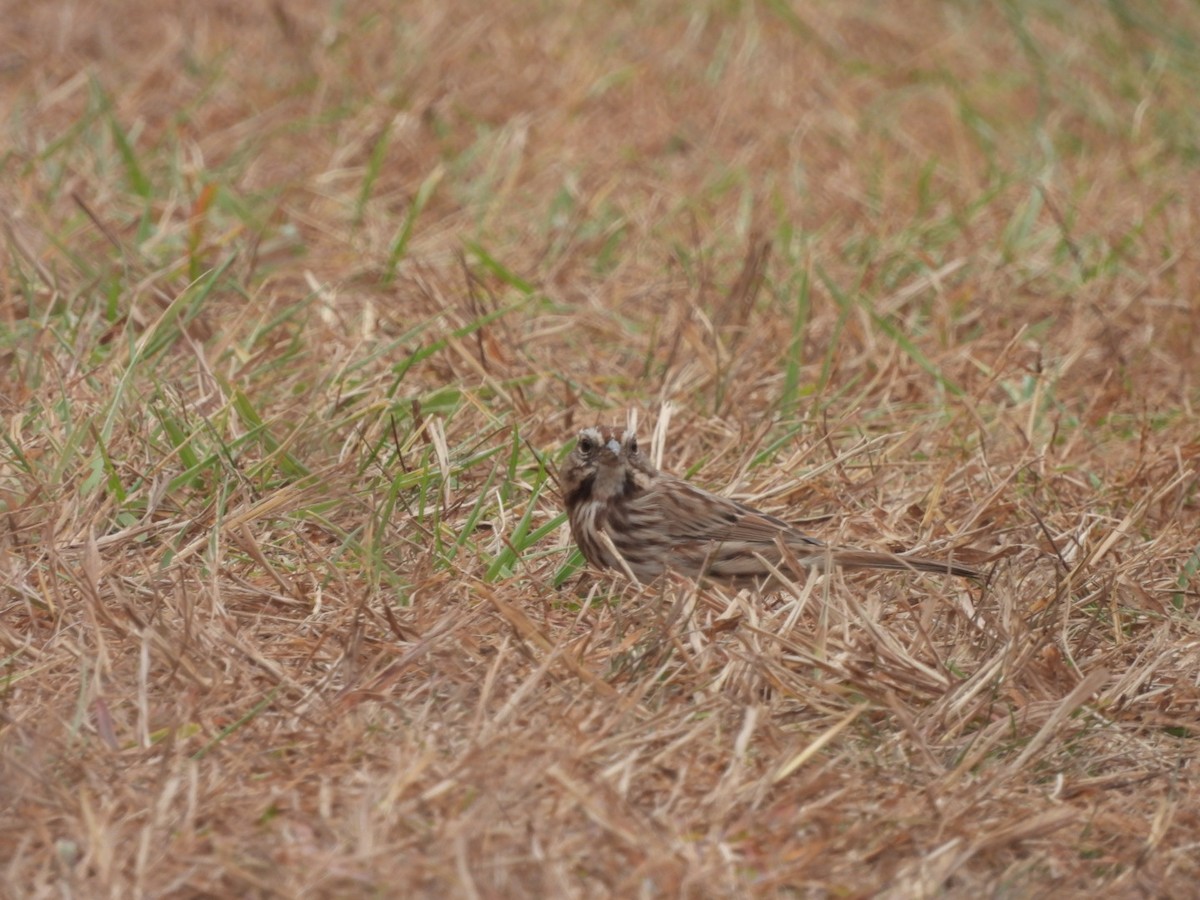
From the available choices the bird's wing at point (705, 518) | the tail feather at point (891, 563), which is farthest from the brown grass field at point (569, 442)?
the bird's wing at point (705, 518)

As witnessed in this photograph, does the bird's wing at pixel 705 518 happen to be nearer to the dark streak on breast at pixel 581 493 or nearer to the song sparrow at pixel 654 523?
the song sparrow at pixel 654 523

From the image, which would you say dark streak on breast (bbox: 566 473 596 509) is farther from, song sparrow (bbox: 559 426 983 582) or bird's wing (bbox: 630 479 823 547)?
bird's wing (bbox: 630 479 823 547)

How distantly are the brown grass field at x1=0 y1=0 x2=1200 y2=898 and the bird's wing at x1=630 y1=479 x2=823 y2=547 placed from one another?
20 centimetres

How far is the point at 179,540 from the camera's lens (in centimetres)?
418

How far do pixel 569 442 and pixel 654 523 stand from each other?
66 centimetres

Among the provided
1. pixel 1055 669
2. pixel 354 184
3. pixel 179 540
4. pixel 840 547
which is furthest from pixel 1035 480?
pixel 354 184

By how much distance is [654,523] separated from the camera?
175 inches

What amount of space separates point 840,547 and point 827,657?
681mm

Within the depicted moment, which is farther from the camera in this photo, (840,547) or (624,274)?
(624,274)

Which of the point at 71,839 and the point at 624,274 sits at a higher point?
the point at 71,839

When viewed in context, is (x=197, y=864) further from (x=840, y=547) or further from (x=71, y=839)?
(x=840, y=547)

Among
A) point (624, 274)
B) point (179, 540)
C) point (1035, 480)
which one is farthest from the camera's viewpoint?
point (624, 274)

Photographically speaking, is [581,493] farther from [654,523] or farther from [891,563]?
[891,563]

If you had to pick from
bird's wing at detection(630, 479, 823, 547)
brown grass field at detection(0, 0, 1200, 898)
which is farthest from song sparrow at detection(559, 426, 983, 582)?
brown grass field at detection(0, 0, 1200, 898)
